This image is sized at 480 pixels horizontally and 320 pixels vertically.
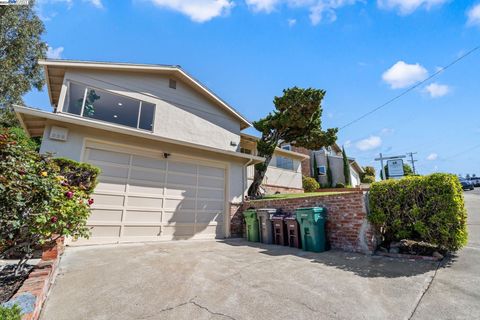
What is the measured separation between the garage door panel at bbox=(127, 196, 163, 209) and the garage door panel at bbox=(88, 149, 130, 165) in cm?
123

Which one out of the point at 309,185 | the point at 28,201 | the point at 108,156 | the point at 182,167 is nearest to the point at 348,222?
the point at 182,167

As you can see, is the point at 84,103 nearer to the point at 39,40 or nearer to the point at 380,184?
the point at 380,184

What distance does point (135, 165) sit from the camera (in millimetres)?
7500

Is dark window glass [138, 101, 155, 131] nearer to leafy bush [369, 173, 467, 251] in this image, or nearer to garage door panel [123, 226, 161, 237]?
garage door panel [123, 226, 161, 237]

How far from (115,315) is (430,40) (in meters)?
11.8

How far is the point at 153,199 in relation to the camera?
25.0 feet

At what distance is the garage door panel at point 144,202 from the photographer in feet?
23.6

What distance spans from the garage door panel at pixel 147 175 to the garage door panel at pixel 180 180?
252 millimetres

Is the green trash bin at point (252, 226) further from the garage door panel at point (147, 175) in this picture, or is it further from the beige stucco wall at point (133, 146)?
the garage door panel at point (147, 175)

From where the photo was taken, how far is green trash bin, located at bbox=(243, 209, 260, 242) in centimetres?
776

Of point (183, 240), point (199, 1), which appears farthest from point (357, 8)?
point (183, 240)

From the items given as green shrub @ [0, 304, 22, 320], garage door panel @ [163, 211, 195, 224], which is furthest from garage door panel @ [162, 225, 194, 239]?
green shrub @ [0, 304, 22, 320]

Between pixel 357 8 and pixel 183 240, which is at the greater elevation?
pixel 357 8

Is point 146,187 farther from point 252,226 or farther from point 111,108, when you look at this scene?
point 252,226
